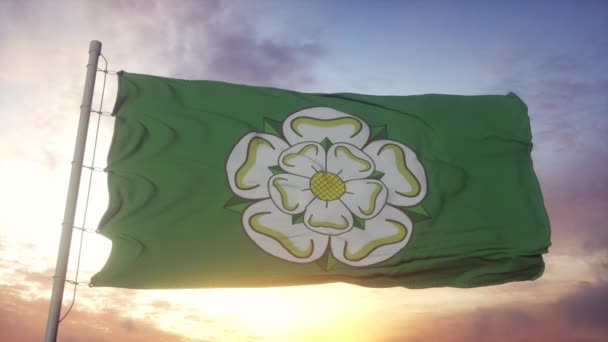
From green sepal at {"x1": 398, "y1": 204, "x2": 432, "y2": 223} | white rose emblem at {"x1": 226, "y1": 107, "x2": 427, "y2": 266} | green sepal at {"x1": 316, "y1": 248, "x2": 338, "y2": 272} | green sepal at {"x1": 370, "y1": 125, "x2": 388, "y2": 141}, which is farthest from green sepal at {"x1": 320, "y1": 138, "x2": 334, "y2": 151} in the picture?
green sepal at {"x1": 316, "y1": 248, "x2": 338, "y2": 272}

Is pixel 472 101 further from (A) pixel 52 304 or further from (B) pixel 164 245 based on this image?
(A) pixel 52 304

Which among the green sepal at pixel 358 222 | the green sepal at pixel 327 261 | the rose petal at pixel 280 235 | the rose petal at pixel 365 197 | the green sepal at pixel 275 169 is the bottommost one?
the green sepal at pixel 327 261

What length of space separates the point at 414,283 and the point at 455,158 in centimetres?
225

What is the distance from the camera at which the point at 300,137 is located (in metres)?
10.7

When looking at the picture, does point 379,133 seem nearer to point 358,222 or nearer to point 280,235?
point 358,222

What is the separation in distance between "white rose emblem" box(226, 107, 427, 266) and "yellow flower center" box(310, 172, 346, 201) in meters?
0.02

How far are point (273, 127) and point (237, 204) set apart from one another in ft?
4.89

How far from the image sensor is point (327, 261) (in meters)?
9.97

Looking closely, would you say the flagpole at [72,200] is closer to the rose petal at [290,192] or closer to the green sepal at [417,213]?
the rose petal at [290,192]

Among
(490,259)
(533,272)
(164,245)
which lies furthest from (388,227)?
(164,245)

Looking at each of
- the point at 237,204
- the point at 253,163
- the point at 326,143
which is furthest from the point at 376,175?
the point at 237,204

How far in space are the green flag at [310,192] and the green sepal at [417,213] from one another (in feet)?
0.06

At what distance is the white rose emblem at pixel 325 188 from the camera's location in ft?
32.9

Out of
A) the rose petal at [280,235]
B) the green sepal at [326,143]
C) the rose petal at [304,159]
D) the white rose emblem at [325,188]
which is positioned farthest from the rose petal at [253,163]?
the green sepal at [326,143]
